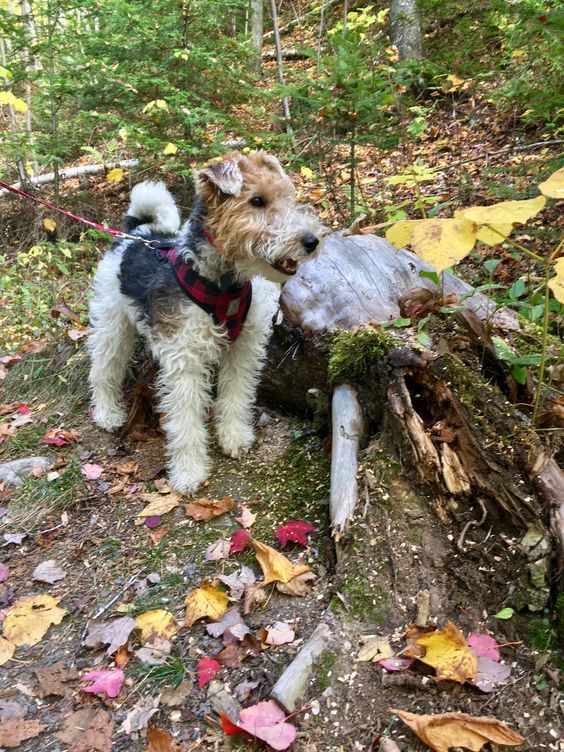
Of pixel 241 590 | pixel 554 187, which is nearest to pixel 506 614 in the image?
pixel 241 590

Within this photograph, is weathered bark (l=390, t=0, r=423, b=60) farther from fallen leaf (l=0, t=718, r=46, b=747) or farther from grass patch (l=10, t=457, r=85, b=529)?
fallen leaf (l=0, t=718, r=46, b=747)

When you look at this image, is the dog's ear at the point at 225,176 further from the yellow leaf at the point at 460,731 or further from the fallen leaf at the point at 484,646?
the yellow leaf at the point at 460,731

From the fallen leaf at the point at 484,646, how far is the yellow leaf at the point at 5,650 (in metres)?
2.27

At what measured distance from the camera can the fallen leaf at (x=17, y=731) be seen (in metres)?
2.38

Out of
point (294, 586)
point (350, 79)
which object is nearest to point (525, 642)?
point (294, 586)

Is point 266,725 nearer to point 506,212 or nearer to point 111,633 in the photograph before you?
point 111,633

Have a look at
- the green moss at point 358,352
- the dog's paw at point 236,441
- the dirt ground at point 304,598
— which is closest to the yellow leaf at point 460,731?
the dirt ground at point 304,598

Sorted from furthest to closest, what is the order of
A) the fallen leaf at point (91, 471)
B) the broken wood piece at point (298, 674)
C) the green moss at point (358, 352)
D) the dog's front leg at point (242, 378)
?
the fallen leaf at point (91, 471) < the dog's front leg at point (242, 378) < the green moss at point (358, 352) < the broken wood piece at point (298, 674)

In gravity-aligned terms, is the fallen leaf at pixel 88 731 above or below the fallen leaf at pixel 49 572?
below

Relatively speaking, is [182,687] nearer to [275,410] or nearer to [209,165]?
[275,410]

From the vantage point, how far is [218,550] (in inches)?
129

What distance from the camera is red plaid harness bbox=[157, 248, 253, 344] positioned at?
3.71 meters

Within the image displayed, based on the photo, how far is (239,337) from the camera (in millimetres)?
4066

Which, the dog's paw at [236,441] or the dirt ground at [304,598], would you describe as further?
the dog's paw at [236,441]
